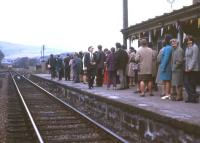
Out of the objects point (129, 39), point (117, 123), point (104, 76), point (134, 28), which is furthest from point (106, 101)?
point (129, 39)

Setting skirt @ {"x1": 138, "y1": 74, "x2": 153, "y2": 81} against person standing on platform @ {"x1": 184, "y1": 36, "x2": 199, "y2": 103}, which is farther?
skirt @ {"x1": 138, "y1": 74, "x2": 153, "y2": 81}

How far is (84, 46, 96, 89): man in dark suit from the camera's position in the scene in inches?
735

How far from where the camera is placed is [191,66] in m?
10.9

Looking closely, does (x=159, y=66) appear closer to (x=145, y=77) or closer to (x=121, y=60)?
(x=145, y=77)

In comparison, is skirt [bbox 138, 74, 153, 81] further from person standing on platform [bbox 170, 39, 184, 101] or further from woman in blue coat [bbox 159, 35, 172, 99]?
person standing on platform [bbox 170, 39, 184, 101]

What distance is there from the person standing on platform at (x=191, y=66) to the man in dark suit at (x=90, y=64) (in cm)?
766

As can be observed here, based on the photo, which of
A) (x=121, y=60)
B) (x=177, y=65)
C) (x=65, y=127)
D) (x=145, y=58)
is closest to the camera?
(x=65, y=127)

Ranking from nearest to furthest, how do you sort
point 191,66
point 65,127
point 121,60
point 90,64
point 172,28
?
point 191,66
point 65,127
point 121,60
point 90,64
point 172,28

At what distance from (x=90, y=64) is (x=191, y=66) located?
8.29m

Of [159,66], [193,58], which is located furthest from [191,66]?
[159,66]

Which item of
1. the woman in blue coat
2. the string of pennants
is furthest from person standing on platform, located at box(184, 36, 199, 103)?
the string of pennants

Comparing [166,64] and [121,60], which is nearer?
[166,64]

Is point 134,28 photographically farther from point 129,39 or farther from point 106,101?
point 106,101

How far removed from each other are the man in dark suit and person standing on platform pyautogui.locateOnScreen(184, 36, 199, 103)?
7660 mm
